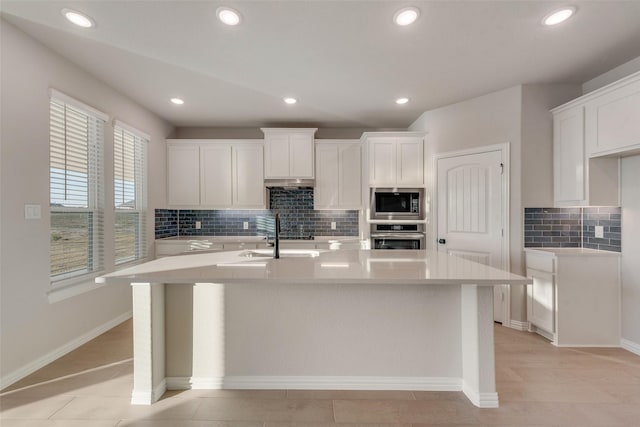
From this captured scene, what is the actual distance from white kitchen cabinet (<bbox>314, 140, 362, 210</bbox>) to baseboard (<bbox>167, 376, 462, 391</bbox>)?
8.91 feet

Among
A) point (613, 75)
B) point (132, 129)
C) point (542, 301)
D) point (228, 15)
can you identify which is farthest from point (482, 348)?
point (132, 129)

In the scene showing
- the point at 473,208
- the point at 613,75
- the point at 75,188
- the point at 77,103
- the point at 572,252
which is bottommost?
the point at 572,252

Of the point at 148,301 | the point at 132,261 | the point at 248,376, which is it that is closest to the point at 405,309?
the point at 248,376

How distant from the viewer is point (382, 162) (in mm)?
4109

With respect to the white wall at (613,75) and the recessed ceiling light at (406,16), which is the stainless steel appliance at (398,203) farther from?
the recessed ceiling light at (406,16)

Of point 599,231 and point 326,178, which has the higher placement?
point 326,178

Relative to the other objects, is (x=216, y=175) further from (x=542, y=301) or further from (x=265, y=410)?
(x=542, y=301)

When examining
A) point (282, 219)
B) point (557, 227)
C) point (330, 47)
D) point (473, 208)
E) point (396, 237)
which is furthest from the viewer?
point (282, 219)

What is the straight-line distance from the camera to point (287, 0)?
6.25 ft

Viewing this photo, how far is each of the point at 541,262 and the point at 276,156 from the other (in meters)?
3.41

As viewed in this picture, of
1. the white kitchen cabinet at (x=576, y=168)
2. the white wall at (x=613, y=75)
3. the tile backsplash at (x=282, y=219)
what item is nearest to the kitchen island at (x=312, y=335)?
the white kitchen cabinet at (x=576, y=168)

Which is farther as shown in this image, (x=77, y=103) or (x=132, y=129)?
(x=132, y=129)

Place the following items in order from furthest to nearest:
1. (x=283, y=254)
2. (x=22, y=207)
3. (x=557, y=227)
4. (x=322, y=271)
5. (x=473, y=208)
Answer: (x=473, y=208) → (x=557, y=227) → (x=283, y=254) → (x=22, y=207) → (x=322, y=271)

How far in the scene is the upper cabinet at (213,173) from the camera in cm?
450
